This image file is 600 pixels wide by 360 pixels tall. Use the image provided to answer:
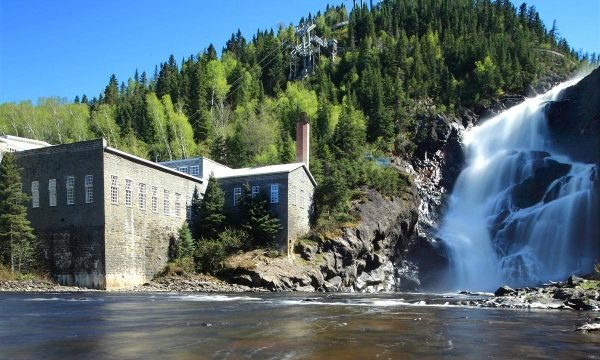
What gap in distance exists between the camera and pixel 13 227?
116 ft

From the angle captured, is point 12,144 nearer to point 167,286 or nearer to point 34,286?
point 34,286

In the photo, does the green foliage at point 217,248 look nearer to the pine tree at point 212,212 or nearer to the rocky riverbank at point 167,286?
the pine tree at point 212,212

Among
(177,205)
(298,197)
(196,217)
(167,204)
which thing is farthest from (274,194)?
(167,204)

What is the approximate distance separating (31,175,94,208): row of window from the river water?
1647 centimetres

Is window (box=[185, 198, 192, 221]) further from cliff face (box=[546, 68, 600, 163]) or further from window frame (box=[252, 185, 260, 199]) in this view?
cliff face (box=[546, 68, 600, 163])

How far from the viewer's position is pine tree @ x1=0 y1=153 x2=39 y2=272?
1389 inches

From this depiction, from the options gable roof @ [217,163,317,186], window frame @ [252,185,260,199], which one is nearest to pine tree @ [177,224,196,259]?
window frame @ [252,185,260,199]

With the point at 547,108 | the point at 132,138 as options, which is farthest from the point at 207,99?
the point at 547,108

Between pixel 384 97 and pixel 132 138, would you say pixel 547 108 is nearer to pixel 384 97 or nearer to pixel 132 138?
pixel 384 97

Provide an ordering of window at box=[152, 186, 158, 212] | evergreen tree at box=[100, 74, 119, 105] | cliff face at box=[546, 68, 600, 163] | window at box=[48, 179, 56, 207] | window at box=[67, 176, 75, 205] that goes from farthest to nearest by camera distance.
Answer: evergreen tree at box=[100, 74, 119, 105] → cliff face at box=[546, 68, 600, 163] → window at box=[152, 186, 158, 212] → window at box=[48, 179, 56, 207] → window at box=[67, 176, 75, 205]

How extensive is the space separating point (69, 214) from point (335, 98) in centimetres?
5250

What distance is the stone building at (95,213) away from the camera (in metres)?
35.1

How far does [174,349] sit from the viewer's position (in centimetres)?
1071

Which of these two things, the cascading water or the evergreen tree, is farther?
the evergreen tree
